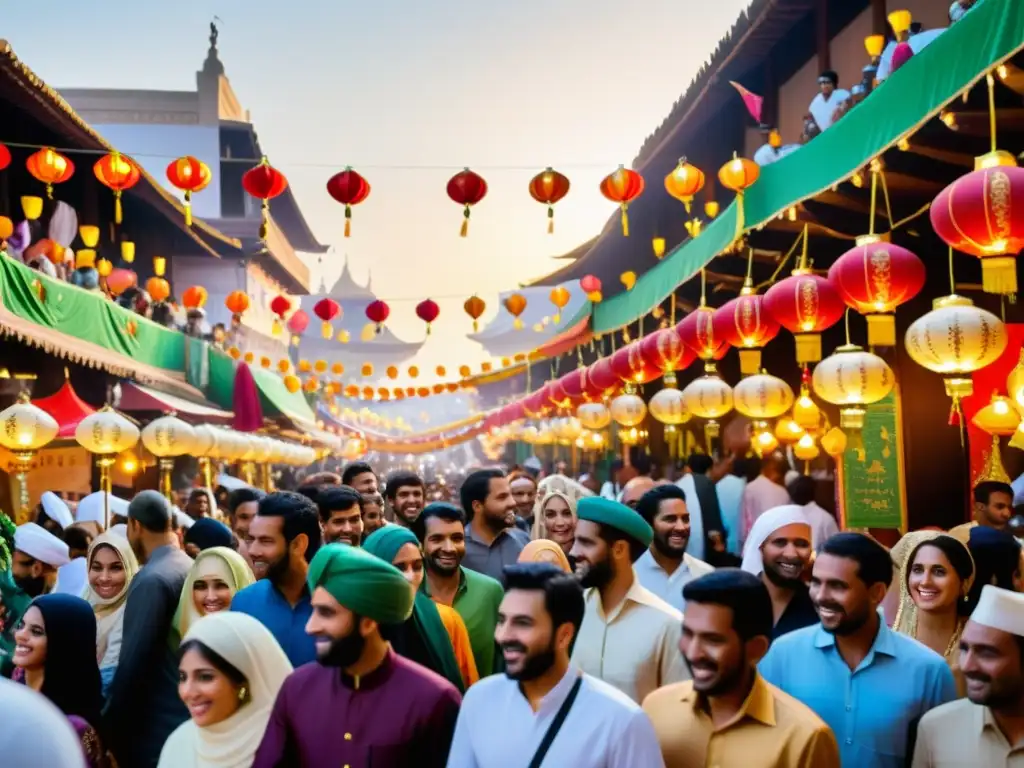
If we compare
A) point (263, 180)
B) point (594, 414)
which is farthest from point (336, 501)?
point (594, 414)

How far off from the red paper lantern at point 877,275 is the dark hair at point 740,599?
3967 millimetres

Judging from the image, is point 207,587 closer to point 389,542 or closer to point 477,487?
point 389,542

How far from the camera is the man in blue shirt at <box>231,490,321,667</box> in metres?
4.64

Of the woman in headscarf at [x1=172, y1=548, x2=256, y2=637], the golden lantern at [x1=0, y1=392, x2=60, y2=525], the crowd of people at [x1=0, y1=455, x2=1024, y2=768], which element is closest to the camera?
the crowd of people at [x1=0, y1=455, x2=1024, y2=768]

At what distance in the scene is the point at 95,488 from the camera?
17.8 meters

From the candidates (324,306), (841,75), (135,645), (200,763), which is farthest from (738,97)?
(200,763)

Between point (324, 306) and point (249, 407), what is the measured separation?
10.6 feet

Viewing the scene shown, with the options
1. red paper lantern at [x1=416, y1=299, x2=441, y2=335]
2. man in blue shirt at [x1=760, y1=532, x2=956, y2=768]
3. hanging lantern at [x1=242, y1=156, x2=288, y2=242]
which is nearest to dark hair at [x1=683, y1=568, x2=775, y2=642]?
man in blue shirt at [x1=760, y1=532, x2=956, y2=768]

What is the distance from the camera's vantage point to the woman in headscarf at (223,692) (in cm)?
352

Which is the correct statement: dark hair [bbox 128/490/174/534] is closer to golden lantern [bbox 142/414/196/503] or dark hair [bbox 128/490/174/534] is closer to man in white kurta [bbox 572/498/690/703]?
man in white kurta [bbox 572/498/690/703]

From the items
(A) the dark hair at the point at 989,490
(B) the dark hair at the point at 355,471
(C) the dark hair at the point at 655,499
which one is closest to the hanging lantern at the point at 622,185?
(B) the dark hair at the point at 355,471

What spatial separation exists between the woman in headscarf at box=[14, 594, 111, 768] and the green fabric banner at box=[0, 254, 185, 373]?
314 inches

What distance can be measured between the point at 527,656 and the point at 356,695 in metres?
0.58

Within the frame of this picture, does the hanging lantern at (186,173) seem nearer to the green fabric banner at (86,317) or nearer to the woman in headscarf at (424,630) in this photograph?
the green fabric banner at (86,317)
